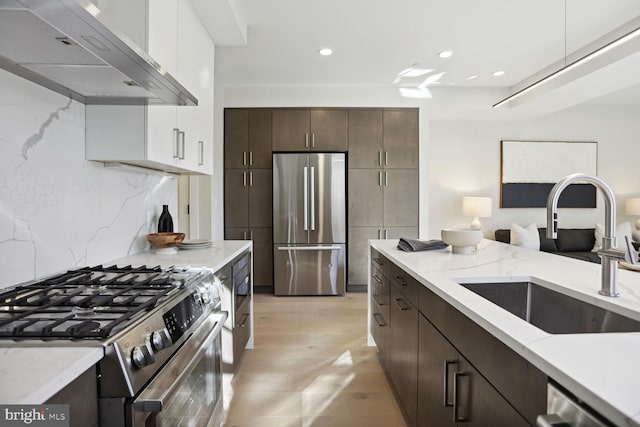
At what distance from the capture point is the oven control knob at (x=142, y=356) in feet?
2.97

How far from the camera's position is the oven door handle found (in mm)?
926

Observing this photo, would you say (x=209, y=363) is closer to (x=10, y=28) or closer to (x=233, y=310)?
(x=233, y=310)

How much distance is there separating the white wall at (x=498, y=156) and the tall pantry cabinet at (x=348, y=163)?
0.99 metres

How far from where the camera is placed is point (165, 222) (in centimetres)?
252

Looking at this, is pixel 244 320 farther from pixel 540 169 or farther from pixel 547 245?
pixel 540 169

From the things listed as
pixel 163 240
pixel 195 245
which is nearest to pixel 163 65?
pixel 163 240

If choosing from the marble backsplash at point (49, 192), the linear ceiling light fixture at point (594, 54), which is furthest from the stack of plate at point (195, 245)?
the linear ceiling light fixture at point (594, 54)

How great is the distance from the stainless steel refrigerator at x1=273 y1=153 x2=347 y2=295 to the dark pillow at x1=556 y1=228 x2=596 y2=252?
10.4 ft

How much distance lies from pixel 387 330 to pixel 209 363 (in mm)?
1195

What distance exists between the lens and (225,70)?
4.28 meters

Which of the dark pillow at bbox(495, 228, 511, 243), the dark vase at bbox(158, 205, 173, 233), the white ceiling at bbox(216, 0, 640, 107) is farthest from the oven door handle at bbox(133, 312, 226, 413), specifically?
the dark pillow at bbox(495, 228, 511, 243)

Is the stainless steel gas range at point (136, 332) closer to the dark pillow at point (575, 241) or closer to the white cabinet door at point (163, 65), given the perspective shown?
the white cabinet door at point (163, 65)

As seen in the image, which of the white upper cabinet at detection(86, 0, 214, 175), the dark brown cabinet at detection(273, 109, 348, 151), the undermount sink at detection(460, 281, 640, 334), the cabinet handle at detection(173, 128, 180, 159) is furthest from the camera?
the dark brown cabinet at detection(273, 109, 348, 151)

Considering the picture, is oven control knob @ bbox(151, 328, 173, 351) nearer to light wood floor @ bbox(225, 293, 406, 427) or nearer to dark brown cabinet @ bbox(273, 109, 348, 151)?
light wood floor @ bbox(225, 293, 406, 427)
